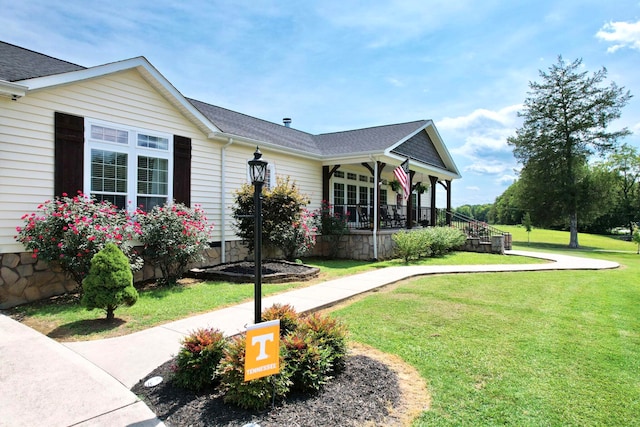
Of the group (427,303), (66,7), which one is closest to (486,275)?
(427,303)

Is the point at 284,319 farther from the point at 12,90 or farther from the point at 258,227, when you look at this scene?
the point at 12,90

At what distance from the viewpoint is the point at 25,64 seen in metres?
7.01

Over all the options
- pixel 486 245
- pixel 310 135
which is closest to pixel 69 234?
pixel 310 135

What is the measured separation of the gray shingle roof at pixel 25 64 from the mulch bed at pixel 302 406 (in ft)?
20.6

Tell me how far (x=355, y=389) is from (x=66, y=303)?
5592 mm

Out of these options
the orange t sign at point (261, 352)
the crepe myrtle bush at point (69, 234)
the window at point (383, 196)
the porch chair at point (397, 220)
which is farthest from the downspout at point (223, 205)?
the window at point (383, 196)

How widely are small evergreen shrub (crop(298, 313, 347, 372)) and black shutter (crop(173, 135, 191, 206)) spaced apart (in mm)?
6334

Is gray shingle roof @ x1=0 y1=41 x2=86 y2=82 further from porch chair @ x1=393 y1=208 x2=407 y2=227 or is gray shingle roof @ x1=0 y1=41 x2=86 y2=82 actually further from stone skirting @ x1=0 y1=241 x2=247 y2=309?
porch chair @ x1=393 y1=208 x2=407 y2=227

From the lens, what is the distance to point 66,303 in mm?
6102

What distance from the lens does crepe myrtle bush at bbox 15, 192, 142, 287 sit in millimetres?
5957

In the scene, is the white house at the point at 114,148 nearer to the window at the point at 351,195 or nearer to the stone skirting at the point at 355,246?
the stone skirting at the point at 355,246

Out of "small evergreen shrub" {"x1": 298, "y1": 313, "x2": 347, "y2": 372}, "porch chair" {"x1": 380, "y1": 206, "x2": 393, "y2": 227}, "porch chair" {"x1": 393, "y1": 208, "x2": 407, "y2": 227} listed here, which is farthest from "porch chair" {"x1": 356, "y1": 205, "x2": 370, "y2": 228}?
"small evergreen shrub" {"x1": 298, "y1": 313, "x2": 347, "y2": 372}

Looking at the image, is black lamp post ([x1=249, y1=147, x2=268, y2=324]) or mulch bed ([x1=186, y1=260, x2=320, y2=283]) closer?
black lamp post ([x1=249, y1=147, x2=268, y2=324])

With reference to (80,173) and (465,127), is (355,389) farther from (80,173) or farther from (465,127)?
(465,127)
